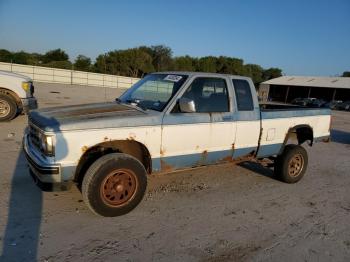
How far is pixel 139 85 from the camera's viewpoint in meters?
5.64

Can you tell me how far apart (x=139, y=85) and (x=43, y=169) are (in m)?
2.39

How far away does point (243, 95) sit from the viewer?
219 inches

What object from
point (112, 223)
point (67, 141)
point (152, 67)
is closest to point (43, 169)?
point (67, 141)

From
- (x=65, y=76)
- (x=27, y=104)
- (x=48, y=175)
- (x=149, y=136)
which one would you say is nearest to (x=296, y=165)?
(x=149, y=136)

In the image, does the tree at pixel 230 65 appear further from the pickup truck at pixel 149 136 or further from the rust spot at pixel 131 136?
the rust spot at pixel 131 136

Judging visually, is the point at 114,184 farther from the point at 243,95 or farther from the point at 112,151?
the point at 243,95

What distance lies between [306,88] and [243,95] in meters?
52.0

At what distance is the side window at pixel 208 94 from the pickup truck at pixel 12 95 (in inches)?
279

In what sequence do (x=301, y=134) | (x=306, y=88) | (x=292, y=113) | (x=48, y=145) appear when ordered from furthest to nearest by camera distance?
(x=306, y=88) → (x=301, y=134) → (x=292, y=113) → (x=48, y=145)

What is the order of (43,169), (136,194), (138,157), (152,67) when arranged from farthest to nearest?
1. (152,67)
2. (138,157)
3. (136,194)
4. (43,169)

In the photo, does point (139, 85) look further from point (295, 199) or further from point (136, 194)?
point (295, 199)

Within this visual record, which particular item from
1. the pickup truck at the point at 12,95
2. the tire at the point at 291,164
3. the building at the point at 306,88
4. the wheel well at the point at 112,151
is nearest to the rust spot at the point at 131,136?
the wheel well at the point at 112,151

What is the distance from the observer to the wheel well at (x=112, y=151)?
417 cm

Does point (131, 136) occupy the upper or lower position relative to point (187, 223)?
upper
